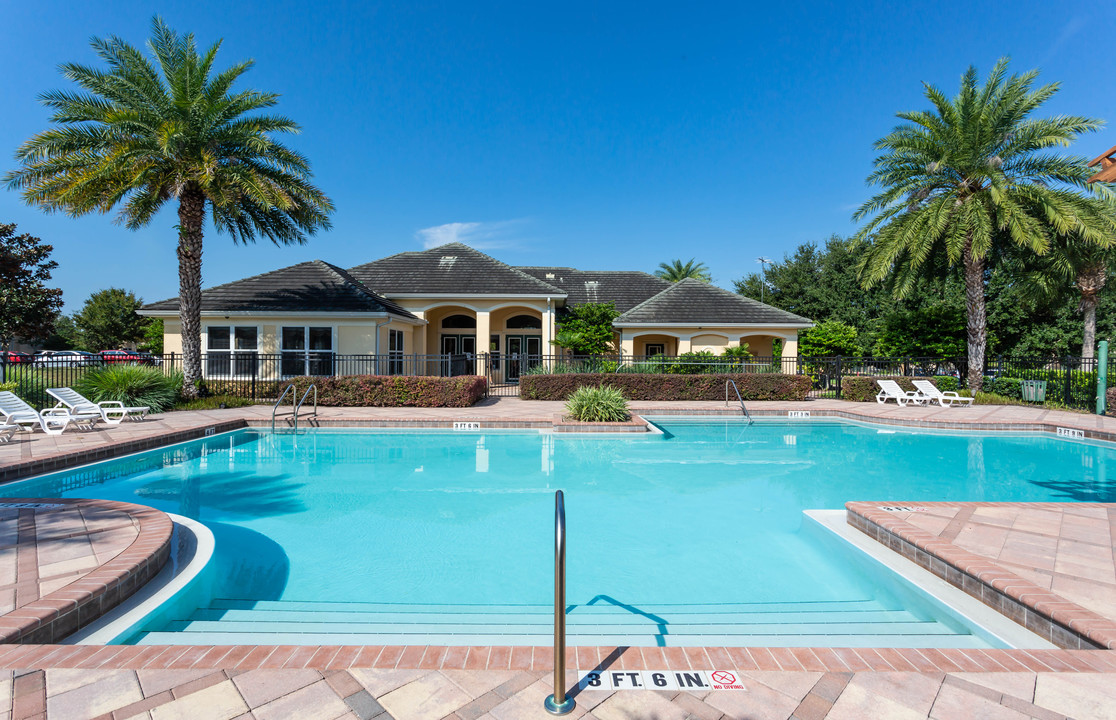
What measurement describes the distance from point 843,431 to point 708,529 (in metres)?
9.66

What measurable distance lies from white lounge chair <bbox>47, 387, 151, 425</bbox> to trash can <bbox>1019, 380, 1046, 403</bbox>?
2720cm

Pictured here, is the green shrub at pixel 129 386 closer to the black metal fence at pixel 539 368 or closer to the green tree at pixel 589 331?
the black metal fence at pixel 539 368

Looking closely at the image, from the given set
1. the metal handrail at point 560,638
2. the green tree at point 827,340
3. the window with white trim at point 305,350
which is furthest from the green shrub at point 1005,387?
the window with white trim at point 305,350

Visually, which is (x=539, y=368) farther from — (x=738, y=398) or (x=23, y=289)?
(x=23, y=289)

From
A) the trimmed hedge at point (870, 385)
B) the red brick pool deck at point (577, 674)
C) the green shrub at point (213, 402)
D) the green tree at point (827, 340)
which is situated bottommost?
the red brick pool deck at point (577, 674)

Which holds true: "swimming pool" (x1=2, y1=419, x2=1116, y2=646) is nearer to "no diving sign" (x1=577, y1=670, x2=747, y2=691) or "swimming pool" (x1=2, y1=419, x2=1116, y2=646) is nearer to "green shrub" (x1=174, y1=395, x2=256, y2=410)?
"no diving sign" (x1=577, y1=670, x2=747, y2=691)

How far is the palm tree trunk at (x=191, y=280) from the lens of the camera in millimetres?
15594

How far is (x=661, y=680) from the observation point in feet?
9.33

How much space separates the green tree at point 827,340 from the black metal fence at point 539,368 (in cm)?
95

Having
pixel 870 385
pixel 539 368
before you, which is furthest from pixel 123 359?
pixel 870 385

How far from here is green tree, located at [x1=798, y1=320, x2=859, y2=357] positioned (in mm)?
23219

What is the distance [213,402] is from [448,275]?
11.5m

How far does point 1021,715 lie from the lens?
2518 mm

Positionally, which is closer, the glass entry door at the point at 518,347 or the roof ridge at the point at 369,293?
the roof ridge at the point at 369,293
